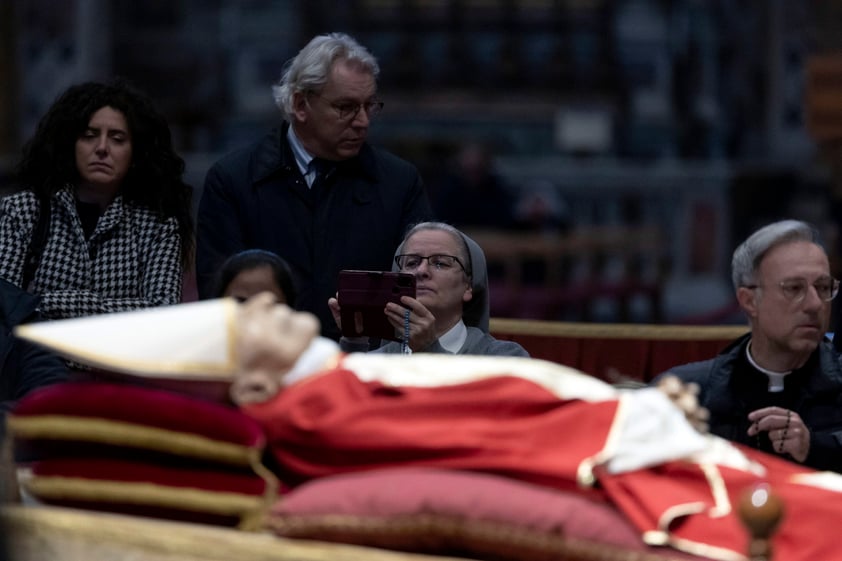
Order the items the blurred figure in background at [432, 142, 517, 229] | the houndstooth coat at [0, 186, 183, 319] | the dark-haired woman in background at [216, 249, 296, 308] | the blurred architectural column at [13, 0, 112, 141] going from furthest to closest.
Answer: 1. the blurred architectural column at [13, 0, 112, 141]
2. the blurred figure in background at [432, 142, 517, 229]
3. the houndstooth coat at [0, 186, 183, 319]
4. the dark-haired woman in background at [216, 249, 296, 308]

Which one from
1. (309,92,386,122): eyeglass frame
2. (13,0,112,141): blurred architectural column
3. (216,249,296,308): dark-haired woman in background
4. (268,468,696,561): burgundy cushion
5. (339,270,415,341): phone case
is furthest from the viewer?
(13,0,112,141): blurred architectural column

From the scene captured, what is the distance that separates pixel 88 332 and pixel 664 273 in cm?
1005

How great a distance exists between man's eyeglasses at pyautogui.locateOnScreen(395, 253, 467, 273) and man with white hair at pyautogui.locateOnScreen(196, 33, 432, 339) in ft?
1.69

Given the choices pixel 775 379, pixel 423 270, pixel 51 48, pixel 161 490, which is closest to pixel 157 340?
pixel 161 490

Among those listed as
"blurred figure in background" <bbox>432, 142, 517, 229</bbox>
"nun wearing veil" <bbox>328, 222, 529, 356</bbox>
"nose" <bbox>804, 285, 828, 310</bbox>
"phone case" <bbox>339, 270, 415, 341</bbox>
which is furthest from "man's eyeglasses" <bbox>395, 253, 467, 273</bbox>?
"blurred figure in background" <bbox>432, 142, 517, 229</bbox>

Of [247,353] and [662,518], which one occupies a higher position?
[247,353]

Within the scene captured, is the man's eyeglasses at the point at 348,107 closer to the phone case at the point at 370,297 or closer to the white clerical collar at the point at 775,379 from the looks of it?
the phone case at the point at 370,297

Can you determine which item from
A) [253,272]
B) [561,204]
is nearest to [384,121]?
[561,204]

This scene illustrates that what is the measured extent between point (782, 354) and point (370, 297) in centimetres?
92

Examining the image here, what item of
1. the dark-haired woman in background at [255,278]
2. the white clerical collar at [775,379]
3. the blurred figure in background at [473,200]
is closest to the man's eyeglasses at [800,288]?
the white clerical collar at [775,379]

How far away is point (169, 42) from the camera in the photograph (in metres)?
16.3

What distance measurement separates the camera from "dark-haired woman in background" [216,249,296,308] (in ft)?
11.4

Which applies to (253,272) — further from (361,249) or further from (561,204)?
(561,204)

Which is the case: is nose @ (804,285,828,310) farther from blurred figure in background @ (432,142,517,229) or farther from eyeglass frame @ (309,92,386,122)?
A: blurred figure in background @ (432,142,517,229)
